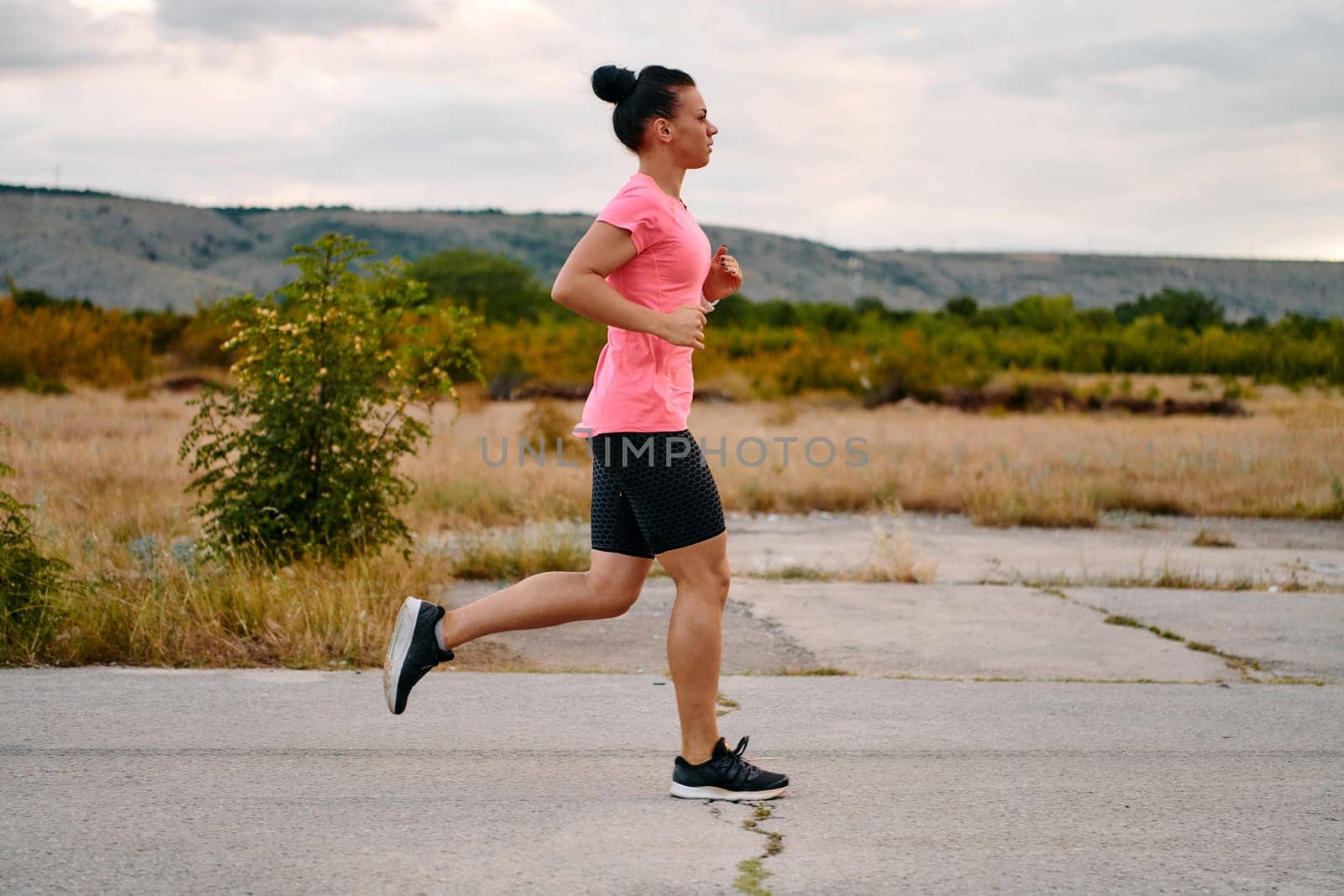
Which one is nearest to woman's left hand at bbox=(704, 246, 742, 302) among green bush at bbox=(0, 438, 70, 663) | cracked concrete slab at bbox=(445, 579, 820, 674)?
cracked concrete slab at bbox=(445, 579, 820, 674)

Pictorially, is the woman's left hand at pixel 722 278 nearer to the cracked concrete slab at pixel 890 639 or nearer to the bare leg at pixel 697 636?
the bare leg at pixel 697 636

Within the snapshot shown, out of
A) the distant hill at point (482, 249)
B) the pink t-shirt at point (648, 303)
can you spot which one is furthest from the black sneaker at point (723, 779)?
the distant hill at point (482, 249)

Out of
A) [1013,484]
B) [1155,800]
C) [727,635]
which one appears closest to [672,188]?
[1155,800]

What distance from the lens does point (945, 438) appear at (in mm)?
20859

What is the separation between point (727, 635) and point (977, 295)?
411 ft

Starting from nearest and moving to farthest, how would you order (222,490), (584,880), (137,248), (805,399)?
1. (584,880)
2. (222,490)
3. (805,399)
4. (137,248)

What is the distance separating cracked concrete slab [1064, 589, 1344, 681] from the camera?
714 cm

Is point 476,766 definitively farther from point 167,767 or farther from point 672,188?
point 672,188

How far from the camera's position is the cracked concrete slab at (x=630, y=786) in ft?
11.7

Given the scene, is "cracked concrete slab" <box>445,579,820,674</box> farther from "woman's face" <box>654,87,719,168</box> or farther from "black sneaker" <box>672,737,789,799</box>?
"woman's face" <box>654,87,719,168</box>

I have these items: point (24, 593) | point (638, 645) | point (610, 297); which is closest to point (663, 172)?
point (610, 297)

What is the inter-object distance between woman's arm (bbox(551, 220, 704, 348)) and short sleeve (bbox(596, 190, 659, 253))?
19 millimetres

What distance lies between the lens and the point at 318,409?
820cm

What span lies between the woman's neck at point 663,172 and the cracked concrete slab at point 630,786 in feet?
6.03
